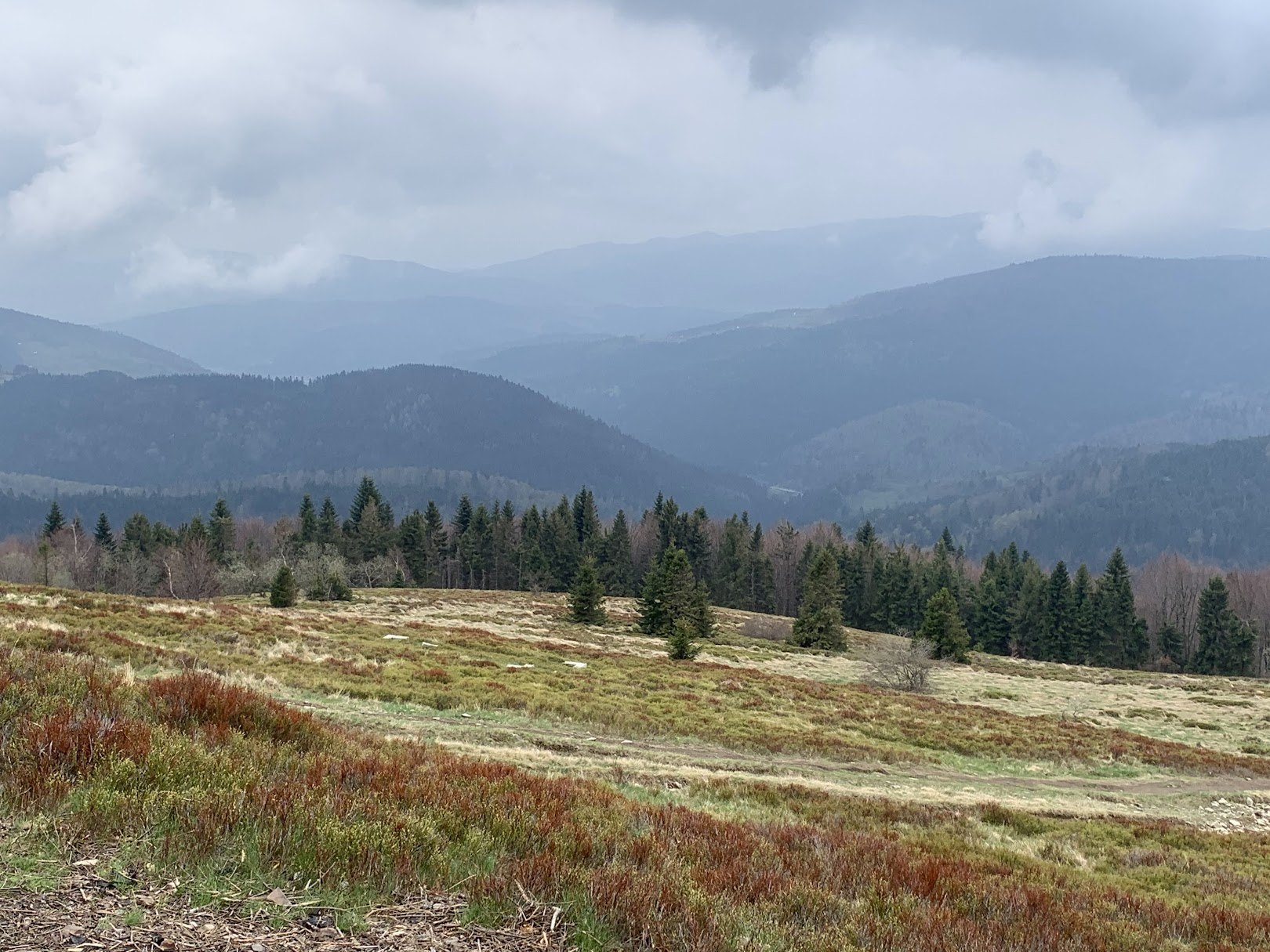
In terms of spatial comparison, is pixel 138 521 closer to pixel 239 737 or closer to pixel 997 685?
pixel 997 685

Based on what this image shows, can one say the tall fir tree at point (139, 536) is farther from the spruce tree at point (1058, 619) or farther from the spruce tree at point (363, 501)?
the spruce tree at point (1058, 619)

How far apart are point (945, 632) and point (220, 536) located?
309 feet

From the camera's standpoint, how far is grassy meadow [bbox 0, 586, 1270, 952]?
594 cm

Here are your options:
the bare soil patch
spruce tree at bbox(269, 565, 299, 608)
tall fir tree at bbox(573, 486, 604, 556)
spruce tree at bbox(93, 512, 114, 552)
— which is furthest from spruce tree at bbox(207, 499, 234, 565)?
the bare soil patch

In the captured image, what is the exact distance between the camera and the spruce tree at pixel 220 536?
102 meters

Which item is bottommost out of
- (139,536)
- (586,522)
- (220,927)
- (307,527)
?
(139,536)

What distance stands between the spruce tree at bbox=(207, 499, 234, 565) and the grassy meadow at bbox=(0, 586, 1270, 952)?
239ft

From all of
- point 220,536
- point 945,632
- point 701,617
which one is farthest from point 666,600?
point 220,536

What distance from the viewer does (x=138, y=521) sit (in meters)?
104

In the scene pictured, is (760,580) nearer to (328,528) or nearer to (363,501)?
(363,501)

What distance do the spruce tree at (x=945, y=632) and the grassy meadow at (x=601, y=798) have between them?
3389 centimetres

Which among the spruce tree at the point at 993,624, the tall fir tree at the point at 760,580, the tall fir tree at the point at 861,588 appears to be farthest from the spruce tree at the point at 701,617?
the tall fir tree at the point at 760,580

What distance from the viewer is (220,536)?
107 meters

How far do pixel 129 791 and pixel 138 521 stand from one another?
116327mm
